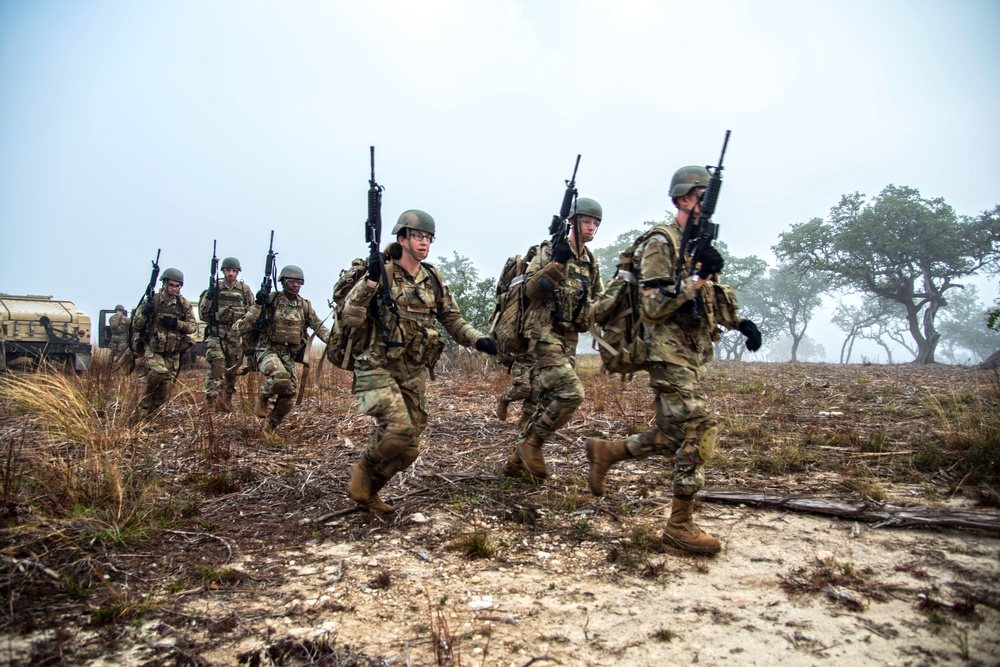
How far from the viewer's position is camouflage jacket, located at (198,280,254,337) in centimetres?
912

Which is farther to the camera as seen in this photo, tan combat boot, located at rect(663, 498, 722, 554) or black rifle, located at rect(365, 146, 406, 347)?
black rifle, located at rect(365, 146, 406, 347)

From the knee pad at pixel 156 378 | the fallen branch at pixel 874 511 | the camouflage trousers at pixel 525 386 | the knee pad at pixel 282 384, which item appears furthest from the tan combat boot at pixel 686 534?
the knee pad at pixel 156 378

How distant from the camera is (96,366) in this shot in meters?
9.63

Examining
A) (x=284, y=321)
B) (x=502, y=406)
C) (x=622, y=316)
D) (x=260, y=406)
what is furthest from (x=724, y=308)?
(x=260, y=406)

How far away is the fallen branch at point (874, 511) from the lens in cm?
336

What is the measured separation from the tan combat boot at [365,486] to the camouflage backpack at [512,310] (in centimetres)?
163

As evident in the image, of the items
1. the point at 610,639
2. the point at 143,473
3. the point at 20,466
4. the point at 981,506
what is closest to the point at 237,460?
the point at 143,473

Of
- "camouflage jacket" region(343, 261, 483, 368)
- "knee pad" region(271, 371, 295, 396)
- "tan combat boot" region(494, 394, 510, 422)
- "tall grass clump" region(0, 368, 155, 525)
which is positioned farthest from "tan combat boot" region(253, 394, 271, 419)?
"camouflage jacket" region(343, 261, 483, 368)

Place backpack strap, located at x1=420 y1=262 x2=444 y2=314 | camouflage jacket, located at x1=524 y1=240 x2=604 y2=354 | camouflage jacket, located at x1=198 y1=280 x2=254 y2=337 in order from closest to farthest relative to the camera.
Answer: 1. backpack strap, located at x1=420 y1=262 x2=444 y2=314
2. camouflage jacket, located at x1=524 y1=240 x2=604 y2=354
3. camouflage jacket, located at x1=198 y1=280 x2=254 y2=337

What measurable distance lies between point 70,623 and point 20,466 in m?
2.24

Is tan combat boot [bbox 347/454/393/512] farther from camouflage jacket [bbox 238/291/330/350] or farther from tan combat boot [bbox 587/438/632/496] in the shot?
camouflage jacket [bbox 238/291/330/350]

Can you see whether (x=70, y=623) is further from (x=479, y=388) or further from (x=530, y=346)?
(x=479, y=388)

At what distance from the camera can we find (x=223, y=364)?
8.73 meters

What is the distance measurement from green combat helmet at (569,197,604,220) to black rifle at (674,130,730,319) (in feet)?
5.30
